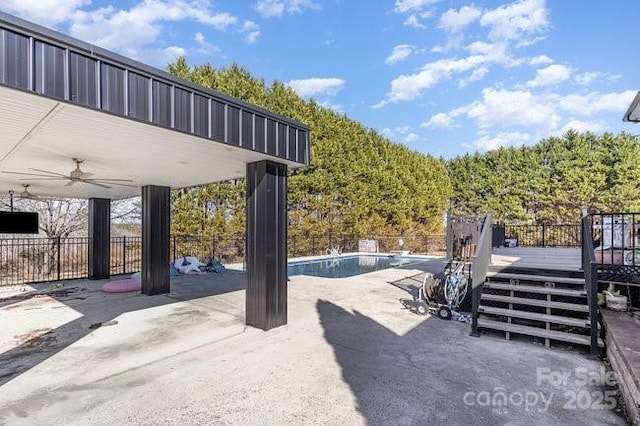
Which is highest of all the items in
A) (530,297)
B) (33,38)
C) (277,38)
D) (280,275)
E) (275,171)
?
(277,38)

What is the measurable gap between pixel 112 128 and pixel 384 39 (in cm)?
1157

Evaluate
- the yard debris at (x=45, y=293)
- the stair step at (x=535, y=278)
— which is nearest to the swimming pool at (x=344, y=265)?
the yard debris at (x=45, y=293)

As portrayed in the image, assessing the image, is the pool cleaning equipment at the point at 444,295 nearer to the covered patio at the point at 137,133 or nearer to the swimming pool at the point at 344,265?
the covered patio at the point at 137,133

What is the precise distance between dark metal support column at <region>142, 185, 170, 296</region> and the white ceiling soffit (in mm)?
739

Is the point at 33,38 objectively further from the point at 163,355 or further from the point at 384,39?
the point at 384,39

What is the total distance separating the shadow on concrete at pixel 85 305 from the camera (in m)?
3.89

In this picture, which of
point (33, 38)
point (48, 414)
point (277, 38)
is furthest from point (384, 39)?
point (48, 414)

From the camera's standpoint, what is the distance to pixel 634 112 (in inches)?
201

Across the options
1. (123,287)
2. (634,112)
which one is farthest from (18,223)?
(634,112)

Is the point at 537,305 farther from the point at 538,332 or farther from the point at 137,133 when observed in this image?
the point at 137,133

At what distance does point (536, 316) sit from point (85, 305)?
24.9ft

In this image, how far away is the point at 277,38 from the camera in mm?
12266

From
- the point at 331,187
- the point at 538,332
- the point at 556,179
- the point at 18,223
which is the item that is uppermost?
the point at 556,179

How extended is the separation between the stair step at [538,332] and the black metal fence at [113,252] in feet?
33.3
